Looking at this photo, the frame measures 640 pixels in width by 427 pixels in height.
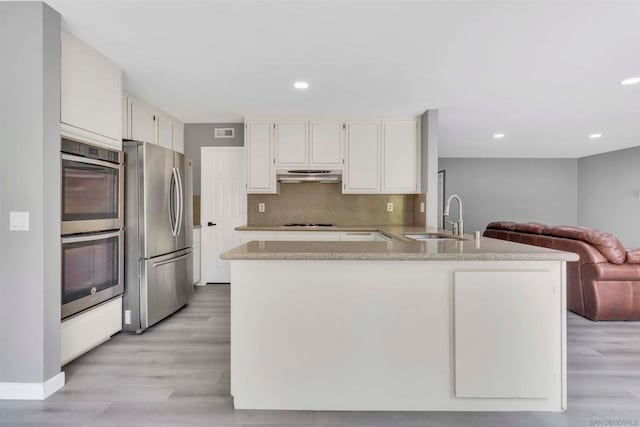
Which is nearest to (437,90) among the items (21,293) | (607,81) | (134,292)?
(607,81)

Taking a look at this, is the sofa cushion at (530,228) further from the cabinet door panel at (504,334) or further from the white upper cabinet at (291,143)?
the white upper cabinet at (291,143)

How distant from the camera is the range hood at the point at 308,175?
4379mm

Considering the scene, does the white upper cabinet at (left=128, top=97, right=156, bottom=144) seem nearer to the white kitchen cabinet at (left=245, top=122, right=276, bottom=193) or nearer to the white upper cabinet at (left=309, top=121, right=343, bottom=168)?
the white kitchen cabinet at (left=245, top=122, right=276, bottom=193)

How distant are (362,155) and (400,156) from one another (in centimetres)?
49

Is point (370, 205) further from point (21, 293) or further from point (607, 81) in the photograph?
point (21, 293)

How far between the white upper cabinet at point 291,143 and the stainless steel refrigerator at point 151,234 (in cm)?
131

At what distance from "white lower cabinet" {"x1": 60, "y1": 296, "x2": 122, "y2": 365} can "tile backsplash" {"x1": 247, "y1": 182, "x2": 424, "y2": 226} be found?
88.6 inches

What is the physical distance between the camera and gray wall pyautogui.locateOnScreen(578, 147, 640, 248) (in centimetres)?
680

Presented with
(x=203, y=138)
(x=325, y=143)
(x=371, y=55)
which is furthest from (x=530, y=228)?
(x=203, y=138)

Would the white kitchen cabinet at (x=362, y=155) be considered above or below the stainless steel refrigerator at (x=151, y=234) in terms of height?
above

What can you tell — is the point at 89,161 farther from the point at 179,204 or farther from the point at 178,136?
the point at 178,136

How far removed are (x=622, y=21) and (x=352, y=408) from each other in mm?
2876

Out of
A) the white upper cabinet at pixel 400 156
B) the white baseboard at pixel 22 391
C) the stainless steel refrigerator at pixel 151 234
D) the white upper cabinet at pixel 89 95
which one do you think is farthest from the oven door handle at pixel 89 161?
the white upper cabinet at pixel 400 156

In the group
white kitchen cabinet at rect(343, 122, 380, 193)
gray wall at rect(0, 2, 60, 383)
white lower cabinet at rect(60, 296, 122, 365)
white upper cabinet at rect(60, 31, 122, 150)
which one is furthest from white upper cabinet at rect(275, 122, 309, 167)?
gray wall at rect(0, 2, 60, 383)
